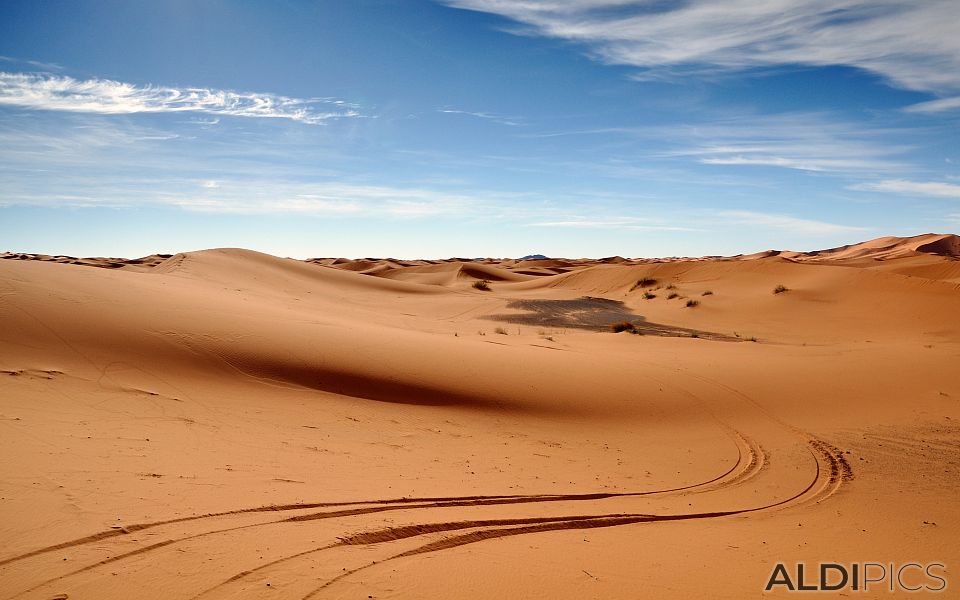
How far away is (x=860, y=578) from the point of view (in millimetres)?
3941

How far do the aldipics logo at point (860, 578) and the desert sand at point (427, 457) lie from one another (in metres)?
0.12

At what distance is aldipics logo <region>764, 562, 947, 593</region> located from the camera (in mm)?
3781

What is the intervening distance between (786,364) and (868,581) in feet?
26.9

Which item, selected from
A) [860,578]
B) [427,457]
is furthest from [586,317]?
[860,578]

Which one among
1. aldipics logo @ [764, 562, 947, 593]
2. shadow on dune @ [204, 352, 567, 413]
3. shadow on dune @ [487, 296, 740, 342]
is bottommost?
aldipics logo @ [764, 562, 947, 593]

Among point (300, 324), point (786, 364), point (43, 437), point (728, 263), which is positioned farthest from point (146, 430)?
point (728, 263)

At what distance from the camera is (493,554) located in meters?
3.85

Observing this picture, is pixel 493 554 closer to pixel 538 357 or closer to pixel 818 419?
Answer: pixel 818 419

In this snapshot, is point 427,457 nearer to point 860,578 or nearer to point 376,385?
point 376,385

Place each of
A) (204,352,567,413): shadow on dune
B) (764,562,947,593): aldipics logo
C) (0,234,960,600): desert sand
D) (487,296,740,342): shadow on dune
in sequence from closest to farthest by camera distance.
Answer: (0,234,960,600): desert sand → (764,562,947,593): aldipics logo → (204,352,567,413): shadow on dune → (487,296,740,342): shadow on dune

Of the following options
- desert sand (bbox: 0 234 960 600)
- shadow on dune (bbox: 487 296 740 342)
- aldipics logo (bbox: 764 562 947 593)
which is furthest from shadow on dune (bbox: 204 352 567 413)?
shadow on dune (bbox: 487 296 740 342)

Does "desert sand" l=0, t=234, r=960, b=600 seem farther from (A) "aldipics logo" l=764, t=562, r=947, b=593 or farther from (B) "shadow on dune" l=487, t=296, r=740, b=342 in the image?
(B) "shadow on dune" l=487, t=296, r=740, b=342

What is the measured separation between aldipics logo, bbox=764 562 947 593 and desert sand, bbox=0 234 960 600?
116 millimetres

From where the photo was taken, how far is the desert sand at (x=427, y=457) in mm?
3514
